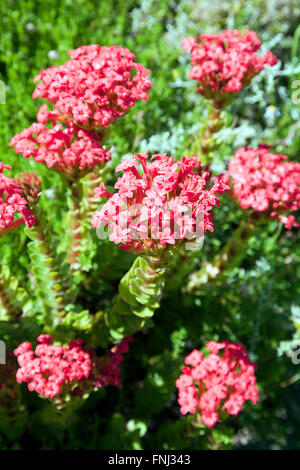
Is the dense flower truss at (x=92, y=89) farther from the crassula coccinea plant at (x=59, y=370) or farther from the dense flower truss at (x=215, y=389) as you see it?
the dense flower truss at (x=215, y=389)

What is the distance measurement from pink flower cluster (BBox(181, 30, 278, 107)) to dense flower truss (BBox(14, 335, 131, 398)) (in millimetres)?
1455

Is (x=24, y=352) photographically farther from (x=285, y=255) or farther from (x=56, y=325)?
(x=285, y=255)

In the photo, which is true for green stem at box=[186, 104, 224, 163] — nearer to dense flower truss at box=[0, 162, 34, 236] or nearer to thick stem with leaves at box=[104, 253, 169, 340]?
thick stem with leaves at box=[104, 253, 169, 340]

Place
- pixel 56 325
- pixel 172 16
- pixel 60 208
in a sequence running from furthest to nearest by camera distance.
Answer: pixel 172 16
pixel 60 208
pixel 56 325

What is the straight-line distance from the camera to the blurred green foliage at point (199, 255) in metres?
2.55

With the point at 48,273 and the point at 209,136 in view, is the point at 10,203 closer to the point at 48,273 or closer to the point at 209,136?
the point at 48,273

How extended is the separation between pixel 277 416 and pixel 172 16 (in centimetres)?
408

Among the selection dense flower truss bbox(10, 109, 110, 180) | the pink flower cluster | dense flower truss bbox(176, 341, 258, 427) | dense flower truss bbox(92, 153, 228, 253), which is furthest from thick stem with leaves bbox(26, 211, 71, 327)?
the pink flower cluster

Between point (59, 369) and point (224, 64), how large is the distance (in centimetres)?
166

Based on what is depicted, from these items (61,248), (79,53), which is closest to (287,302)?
(61,248)

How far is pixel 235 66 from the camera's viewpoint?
7.11ft

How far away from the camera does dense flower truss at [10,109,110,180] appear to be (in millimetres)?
1797

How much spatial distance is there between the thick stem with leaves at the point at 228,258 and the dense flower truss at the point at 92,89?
0.97 metres

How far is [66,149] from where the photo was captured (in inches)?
72.4
